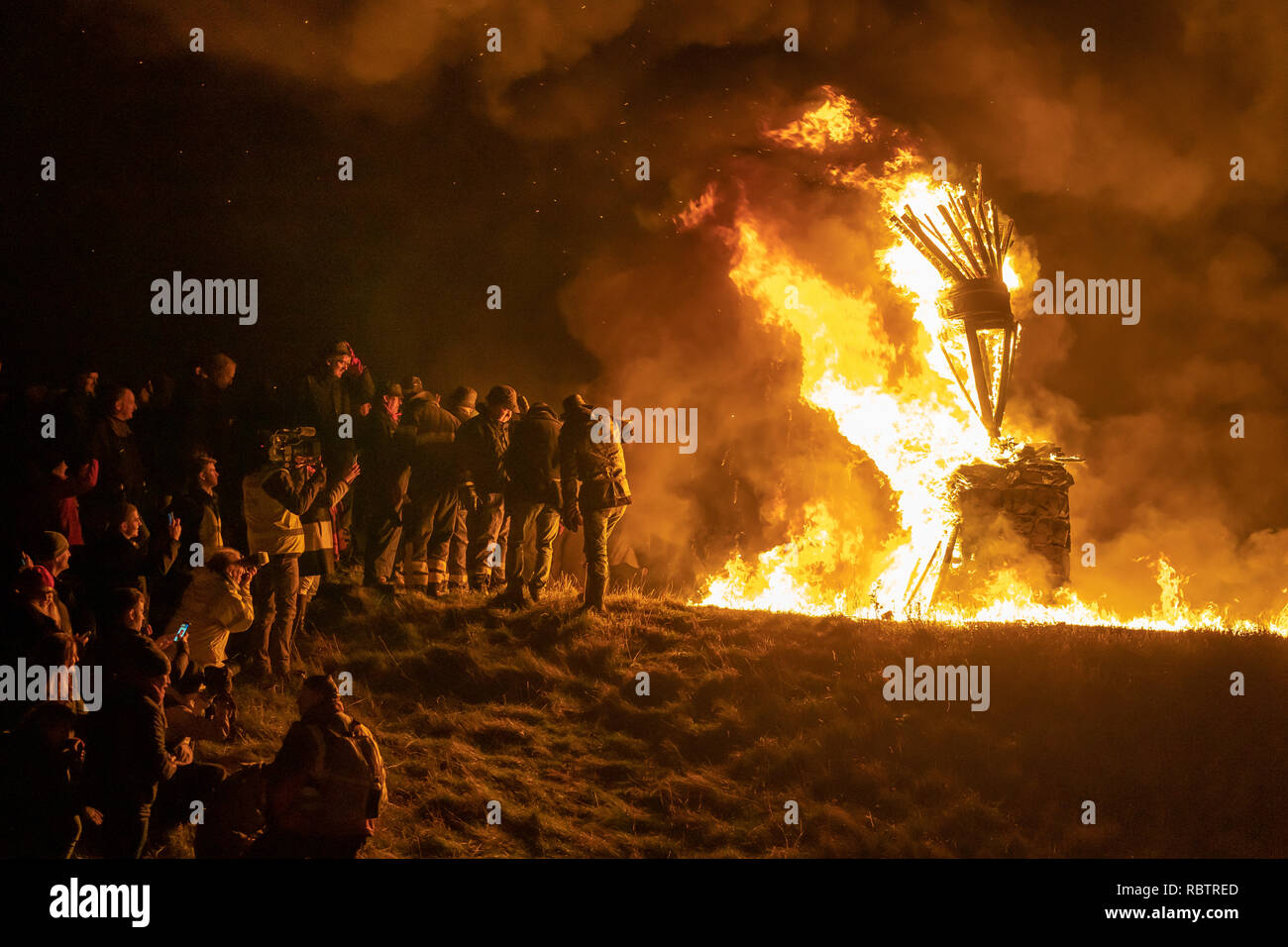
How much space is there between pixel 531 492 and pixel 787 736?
4247mm

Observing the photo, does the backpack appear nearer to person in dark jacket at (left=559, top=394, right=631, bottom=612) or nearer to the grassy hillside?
the grassy hillside

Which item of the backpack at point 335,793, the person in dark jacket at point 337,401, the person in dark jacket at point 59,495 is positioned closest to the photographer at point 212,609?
the person in dark jacket at point 59,495

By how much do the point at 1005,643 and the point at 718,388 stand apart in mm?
14938

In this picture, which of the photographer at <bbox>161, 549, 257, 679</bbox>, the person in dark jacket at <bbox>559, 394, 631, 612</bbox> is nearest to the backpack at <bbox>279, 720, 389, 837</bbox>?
the photographer at <bbox>161, 549, 257, 679</bbox>

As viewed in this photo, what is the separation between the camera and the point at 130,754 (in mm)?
6504

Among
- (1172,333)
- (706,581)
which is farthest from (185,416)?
(1172,333)

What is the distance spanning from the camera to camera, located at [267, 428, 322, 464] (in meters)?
10.1

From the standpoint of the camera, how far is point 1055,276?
2616 cm

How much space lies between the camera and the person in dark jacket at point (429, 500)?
41.1ft

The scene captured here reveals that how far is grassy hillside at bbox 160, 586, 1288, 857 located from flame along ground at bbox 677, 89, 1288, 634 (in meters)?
2.07

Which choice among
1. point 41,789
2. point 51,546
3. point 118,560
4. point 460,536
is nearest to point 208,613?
point 118,560

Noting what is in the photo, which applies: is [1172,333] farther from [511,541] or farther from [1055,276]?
[511,541]

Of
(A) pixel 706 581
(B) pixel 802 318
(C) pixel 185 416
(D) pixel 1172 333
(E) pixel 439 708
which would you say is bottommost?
(E) pixel 439 708

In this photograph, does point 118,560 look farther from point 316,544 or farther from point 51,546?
point 316,544
